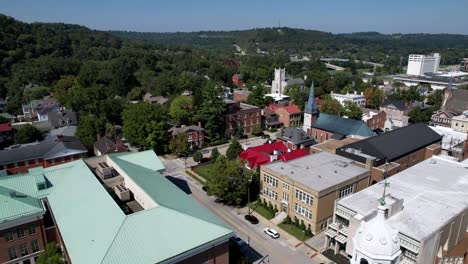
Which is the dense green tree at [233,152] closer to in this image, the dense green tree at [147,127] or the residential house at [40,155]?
the dense green tree at [147,127]

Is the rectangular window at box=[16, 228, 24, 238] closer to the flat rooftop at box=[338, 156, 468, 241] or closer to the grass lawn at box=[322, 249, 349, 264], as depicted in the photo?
the grass lawn at box=[322, 249, 349, 264]

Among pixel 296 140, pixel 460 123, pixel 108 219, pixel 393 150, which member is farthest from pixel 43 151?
pixel 460 123

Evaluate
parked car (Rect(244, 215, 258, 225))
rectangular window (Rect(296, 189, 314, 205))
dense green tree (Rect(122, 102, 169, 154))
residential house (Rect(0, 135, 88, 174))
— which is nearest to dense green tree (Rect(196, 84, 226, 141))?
dense green tree (Rect(122, 102, 169, 154))

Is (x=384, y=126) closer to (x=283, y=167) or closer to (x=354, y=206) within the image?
(x=283, y=167)

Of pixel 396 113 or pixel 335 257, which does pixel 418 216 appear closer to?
pixel 335 257

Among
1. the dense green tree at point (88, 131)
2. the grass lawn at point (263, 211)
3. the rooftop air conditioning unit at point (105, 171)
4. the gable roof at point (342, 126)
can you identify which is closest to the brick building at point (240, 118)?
the gable roof at point (342, 126)
